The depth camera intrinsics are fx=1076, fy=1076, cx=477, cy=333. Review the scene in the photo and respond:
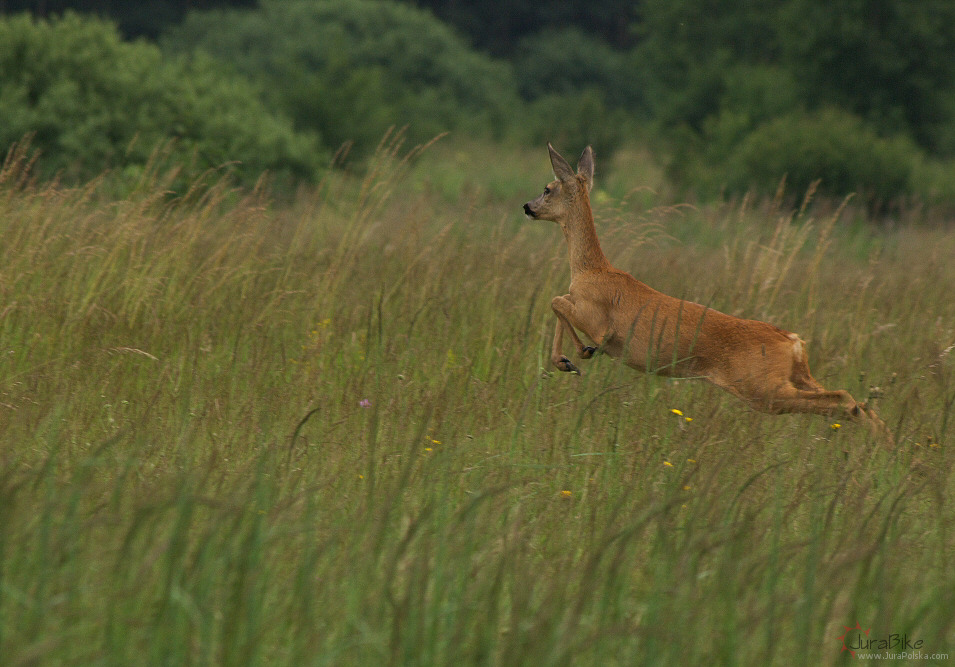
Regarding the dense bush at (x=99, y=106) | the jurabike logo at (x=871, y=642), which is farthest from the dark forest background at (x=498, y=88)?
the jurabike logo at (x=871, y=642)

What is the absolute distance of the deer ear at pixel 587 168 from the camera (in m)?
5.57

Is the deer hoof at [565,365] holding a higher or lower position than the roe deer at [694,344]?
lower

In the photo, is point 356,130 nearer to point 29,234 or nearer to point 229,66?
point 229,66

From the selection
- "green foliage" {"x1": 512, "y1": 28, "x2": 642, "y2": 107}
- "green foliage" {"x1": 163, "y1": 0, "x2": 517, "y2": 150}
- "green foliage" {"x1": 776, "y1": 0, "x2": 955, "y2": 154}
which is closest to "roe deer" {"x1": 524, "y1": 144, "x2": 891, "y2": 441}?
"green foliage" {"x1": 776, "y1": 0, "x2": 955, "y2": 154}

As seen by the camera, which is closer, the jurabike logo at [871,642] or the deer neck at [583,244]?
the jurabike logo at [871,642]

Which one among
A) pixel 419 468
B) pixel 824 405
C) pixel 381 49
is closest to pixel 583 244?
pixel 824 405

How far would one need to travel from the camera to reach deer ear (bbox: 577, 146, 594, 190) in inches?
219

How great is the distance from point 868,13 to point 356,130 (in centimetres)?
1036

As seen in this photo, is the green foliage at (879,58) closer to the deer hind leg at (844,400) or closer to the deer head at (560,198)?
the deer head at (560,198)

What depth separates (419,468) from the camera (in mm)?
3783

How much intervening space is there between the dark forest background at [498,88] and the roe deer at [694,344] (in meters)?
4.41

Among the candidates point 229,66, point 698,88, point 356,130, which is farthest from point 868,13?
point 229,66

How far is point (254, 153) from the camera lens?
1353 centimetres

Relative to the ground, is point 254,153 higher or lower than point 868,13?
lower
